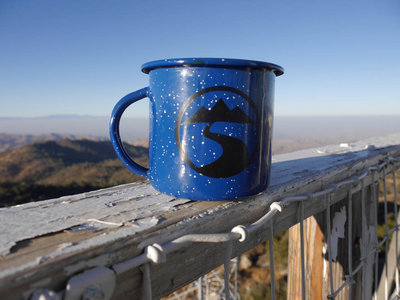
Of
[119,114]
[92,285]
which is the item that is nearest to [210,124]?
[119,114]

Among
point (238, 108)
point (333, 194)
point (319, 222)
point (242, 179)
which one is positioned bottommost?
point (319, 222)

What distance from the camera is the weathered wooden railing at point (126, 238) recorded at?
32 centimetres

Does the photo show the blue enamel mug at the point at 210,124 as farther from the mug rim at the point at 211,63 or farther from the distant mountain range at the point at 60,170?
the distant mountain range at the point at 60,170

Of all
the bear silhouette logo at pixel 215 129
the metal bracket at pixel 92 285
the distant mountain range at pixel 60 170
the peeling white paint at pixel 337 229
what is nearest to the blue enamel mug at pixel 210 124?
the bear silhouette logo at pixel 215 129

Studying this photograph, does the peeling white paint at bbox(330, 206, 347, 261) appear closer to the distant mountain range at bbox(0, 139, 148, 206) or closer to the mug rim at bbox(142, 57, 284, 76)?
the mug rim at bbox(142, 57, 284, 76)

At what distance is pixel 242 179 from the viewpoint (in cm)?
55

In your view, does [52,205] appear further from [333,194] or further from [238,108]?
[333,194]

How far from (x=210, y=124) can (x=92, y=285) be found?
12.1 inches

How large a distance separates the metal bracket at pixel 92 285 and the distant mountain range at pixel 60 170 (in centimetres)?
455

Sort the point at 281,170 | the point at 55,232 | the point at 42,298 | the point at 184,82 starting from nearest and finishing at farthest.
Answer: the point at 42,298
the point at 55,232
the point at 184,82
the point at 281,170

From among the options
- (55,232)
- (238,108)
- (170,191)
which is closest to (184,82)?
(238,108)

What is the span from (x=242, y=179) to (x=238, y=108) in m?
0.13

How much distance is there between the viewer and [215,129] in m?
0.52

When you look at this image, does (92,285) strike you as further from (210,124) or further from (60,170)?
(60,170)
